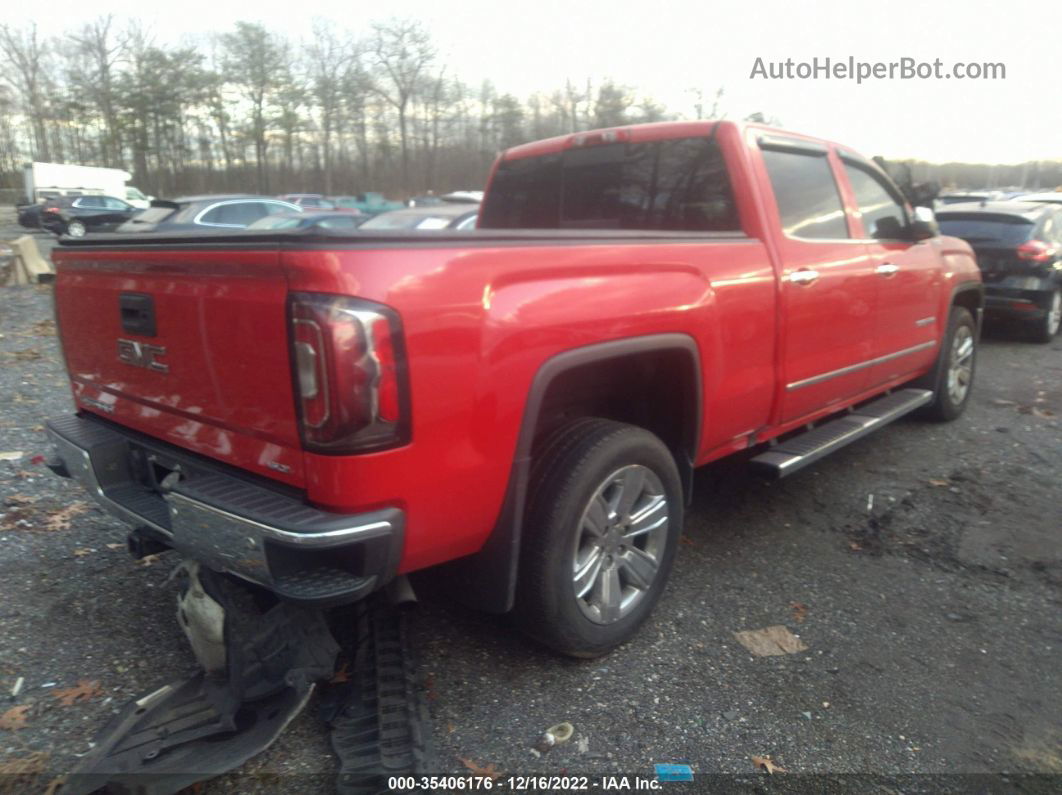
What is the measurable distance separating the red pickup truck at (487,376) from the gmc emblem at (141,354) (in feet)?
0.04

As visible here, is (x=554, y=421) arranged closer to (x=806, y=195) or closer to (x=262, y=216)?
(x=806, y=195)

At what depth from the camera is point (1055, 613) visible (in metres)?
3.29

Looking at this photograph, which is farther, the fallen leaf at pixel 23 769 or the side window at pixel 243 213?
the side window at pixel 243 213

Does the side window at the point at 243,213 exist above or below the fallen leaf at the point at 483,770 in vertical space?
above

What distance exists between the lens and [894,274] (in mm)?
4508

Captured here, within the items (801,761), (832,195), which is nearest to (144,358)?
(801,761)

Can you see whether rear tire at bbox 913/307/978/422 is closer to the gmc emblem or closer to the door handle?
the door handle

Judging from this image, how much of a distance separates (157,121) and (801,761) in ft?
199

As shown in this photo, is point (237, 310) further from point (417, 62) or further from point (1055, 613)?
point (417, 62)

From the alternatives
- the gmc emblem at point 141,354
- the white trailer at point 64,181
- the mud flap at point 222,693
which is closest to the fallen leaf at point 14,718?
the mud flap at point 222,693

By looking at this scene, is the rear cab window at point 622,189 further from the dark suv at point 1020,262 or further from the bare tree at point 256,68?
the bare tree at point 256,68

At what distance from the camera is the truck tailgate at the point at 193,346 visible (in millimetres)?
2189

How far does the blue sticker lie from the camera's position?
2373mm

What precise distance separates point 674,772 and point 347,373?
1524 mm
